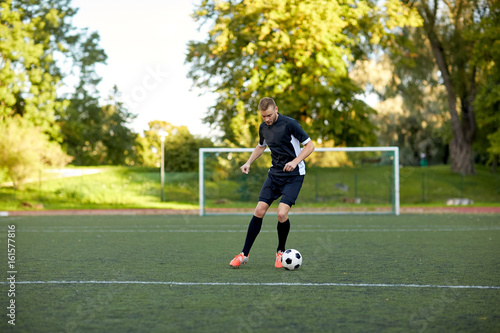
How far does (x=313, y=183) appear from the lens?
2450cm

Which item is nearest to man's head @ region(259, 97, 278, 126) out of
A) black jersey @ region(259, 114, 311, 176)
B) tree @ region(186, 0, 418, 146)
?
black jersey @ region(259, 114, 311, 176)

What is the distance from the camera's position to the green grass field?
14.3 ft

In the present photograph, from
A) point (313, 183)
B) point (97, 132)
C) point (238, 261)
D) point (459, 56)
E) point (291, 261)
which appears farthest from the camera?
point (97, 132)

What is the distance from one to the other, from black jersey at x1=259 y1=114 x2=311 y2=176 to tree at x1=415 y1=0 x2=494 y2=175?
81.6 feet

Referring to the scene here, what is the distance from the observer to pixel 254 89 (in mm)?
24297

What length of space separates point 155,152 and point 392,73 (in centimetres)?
4854

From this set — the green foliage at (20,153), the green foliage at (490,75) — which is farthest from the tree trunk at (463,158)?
the green foliage at (20,153)

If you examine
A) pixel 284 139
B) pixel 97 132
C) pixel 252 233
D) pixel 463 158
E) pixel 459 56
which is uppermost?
pixel 459 56

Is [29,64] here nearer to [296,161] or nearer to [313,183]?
[313,183]

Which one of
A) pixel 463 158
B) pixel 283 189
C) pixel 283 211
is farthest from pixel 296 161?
pixel 463 158

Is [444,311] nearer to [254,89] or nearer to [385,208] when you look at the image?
[385,208]

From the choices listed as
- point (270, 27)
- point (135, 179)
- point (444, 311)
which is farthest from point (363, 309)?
point (135, 179)

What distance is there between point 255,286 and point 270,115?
198 cm

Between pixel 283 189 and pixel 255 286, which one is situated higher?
pixel 283 189
